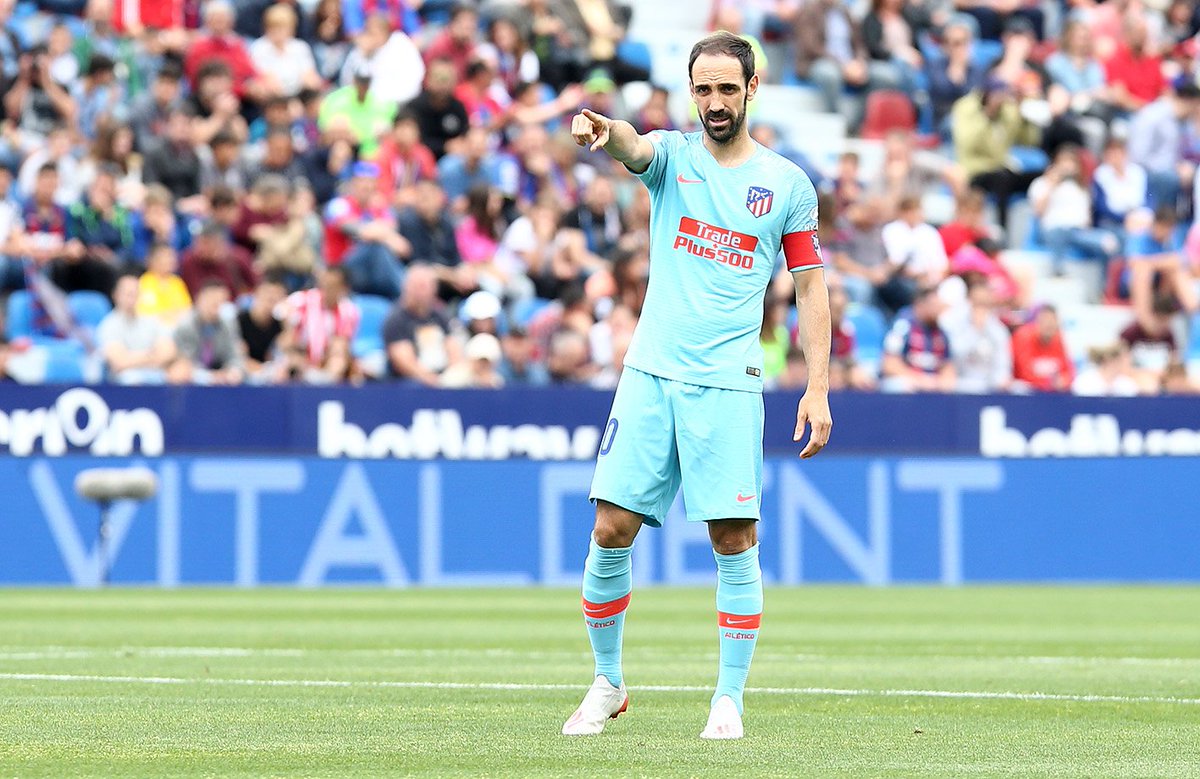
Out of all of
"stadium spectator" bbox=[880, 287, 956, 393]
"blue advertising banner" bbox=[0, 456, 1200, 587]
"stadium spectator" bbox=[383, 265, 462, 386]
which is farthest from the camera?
"stadium spectator" bbox=[880, 287, 956, 393]

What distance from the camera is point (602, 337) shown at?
19203 millimetres

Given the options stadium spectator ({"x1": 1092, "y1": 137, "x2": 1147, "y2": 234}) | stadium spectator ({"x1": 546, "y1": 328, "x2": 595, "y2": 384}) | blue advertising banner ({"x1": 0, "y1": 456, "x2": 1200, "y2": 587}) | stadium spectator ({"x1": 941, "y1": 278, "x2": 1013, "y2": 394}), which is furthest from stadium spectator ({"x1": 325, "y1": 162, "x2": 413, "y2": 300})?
stadium spectator ({"x1": 1092, "y1": 137, "x2": 1147, "y2": 234})

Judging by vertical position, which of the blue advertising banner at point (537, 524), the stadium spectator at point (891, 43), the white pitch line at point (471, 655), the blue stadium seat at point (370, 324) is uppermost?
the stadium spectator at point (891, 43)

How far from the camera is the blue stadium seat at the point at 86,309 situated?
58.4ft

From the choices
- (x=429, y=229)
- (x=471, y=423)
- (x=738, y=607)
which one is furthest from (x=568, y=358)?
(x=738, y=607)

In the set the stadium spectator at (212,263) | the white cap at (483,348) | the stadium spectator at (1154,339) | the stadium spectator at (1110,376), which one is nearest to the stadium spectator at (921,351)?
the stadium spectator at (1110,376)

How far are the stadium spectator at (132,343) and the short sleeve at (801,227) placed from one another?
10895 mm

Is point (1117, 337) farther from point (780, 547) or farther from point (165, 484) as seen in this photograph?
point (165, 484)

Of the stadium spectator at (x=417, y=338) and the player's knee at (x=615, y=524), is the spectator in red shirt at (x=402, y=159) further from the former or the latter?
the player's knee at (x=615, y=524)

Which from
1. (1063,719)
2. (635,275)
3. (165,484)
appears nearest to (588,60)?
(635,275)

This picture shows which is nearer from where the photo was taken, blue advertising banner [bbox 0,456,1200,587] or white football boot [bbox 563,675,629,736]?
white football boot [bbox 563,675,629,736]

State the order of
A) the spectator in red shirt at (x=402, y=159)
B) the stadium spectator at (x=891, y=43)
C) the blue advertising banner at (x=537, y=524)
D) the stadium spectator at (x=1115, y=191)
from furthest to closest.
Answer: the stadium spectator at (x=891, y=43)
the stadium spectator at (x=1115, y=191)
the spectator in red shirt at (x=402, y=159)
the blue advertising banner at (x=537, y=524)

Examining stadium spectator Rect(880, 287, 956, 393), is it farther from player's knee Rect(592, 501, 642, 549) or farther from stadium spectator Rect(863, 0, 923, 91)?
player's knee Rect(592, 501, 642, 549)

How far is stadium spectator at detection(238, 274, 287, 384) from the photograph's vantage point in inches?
714
